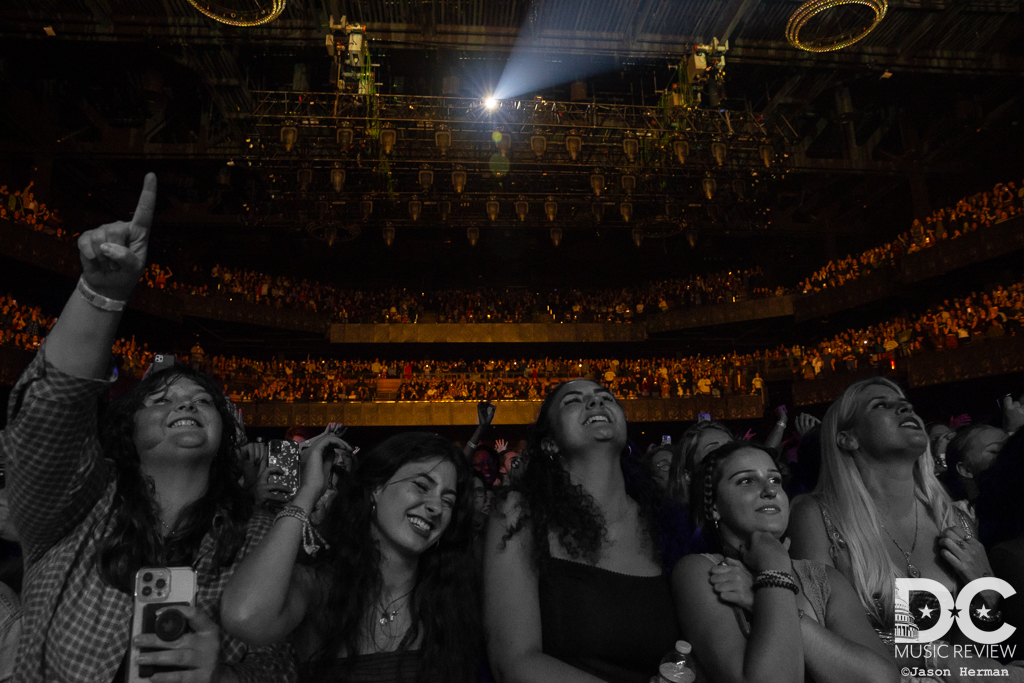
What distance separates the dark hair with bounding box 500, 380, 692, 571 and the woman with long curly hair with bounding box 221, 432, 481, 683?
248mm

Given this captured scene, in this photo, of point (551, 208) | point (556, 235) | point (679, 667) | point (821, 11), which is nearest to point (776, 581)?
point (679, 667)

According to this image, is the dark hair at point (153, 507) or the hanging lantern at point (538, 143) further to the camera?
the hanging lantern at point (538, 143)

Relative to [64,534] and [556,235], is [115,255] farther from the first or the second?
[556,235]

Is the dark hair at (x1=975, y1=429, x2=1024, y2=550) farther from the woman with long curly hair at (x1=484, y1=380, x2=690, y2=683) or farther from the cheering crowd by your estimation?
the woman with long curly hair at (x1=484, y1=380, x2=690, y2=683)

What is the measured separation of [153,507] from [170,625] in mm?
644

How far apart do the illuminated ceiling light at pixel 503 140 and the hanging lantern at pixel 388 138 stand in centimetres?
179

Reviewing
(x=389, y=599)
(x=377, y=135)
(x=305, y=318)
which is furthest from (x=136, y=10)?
(x=389, y=599)

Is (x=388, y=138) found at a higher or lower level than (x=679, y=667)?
higher

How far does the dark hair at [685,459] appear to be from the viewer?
3.08 m

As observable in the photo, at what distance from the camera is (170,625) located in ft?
3.95

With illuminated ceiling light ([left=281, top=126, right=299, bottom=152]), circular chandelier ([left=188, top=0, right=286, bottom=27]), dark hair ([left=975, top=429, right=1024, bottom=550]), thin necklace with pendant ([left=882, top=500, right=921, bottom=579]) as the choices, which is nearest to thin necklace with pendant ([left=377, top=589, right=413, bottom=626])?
thin necklace with pendant ([left=882, top=500, right=921, bottom=579])

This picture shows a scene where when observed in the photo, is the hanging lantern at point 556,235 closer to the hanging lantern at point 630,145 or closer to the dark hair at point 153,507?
the hanging lantern at point 630,145

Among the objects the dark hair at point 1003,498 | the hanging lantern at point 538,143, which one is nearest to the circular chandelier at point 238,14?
the hanging lantern at point 538,143

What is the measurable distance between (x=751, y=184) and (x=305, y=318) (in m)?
11.8
